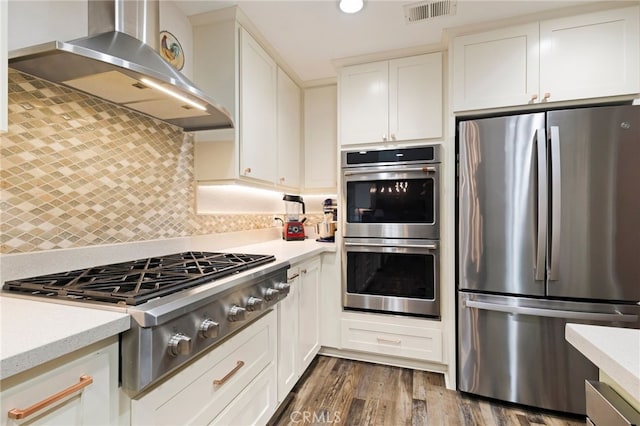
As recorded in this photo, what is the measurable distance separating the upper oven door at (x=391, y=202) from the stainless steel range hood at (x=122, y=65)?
3.91ft

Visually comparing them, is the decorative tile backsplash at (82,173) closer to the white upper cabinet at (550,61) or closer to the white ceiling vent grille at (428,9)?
the white ceiling vent grille at (428,9)

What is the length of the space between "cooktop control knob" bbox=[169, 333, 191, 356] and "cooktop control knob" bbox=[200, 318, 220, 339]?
0.26 feet

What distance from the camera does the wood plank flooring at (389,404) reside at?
5.78 feet

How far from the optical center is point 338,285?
96.6 inches

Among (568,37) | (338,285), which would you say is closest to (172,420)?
(338,285)

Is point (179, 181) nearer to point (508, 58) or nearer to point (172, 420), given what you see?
point (172, 420)

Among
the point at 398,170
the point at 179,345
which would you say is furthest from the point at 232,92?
the point at 179,345

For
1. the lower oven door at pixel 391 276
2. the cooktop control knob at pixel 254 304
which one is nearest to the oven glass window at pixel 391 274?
the lower oven door at pixel 391 276

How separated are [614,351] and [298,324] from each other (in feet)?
5.44

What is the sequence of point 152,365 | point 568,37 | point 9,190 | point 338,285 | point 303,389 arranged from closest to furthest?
1. point 152,365
2. point 9,190
3. point 568,37
4. point 303,389
5. point 338,285

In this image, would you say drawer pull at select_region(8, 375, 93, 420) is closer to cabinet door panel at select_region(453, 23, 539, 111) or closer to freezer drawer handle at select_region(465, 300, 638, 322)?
freezer drawer handle at select_region(465, 300, 638, 322)

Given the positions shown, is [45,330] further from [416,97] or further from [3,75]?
[416,97]

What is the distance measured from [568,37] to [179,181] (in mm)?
2566

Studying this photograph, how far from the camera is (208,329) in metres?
1.02
